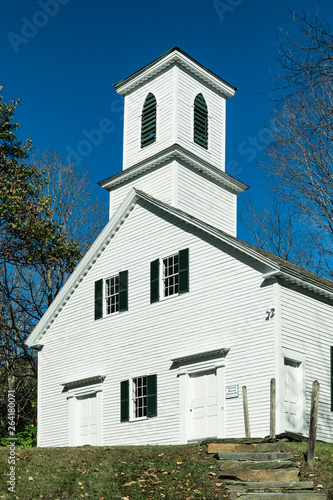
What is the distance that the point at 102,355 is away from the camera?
23359 millimetres

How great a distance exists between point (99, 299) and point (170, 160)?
19.2 feet

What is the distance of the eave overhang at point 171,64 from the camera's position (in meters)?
27.0

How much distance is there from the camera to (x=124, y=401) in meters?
21.8

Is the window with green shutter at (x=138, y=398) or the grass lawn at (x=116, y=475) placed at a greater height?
the window with green shutter at (x=138, y=398)

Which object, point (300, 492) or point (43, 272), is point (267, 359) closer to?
point (300, 492)

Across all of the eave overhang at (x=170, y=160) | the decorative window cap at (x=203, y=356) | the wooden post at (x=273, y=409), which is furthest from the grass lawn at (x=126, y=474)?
the eave overhang at (x=170, y=160)

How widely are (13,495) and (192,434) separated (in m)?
8.88

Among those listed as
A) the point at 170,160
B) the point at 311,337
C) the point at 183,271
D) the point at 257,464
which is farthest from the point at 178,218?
the point at 257,464

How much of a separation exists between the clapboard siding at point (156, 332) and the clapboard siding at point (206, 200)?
233cm

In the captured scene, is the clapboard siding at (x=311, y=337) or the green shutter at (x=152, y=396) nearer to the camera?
the clapboard siding at (x=311, y=337)

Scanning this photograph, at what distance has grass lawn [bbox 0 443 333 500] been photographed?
11836 millimetres

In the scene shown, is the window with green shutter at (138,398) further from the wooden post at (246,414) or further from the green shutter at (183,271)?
the wooden post at (246,414)

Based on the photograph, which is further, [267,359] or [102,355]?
[102,355]

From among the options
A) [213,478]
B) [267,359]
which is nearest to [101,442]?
[267,359]
